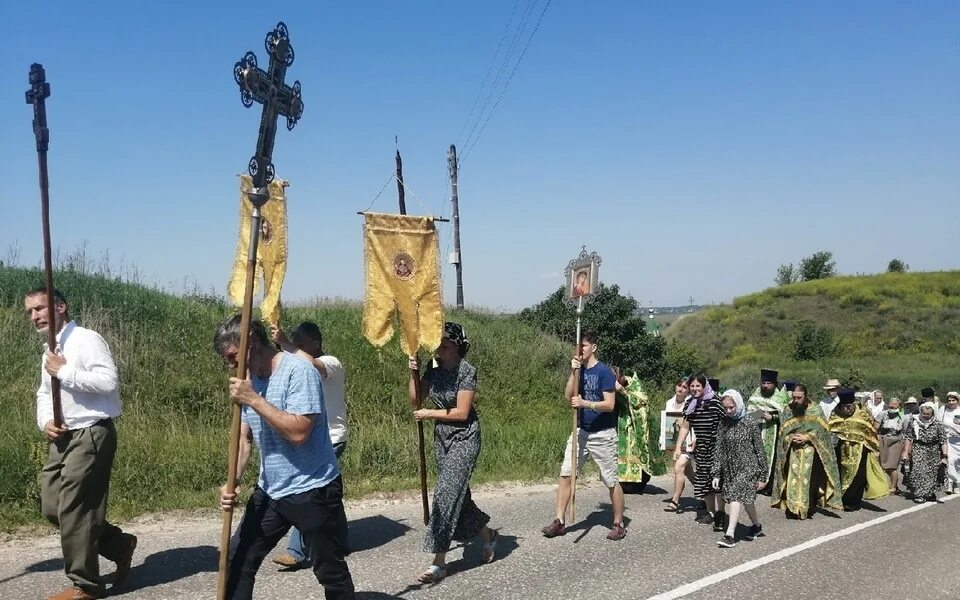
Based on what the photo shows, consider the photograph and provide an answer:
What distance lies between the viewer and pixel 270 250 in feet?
23.6

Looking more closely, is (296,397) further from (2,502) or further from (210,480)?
(210,480)

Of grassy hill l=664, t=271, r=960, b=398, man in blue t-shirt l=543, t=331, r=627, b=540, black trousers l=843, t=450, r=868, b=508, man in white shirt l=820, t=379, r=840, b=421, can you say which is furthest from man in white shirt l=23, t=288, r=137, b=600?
grassy hill l=664, t=271, r=960, b=398

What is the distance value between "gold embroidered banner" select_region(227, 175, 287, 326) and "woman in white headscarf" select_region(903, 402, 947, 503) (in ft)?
33.5

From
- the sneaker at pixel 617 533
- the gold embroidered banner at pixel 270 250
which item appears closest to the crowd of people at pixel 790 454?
the sneaker at pixel 617 533

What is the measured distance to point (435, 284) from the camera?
718 cm

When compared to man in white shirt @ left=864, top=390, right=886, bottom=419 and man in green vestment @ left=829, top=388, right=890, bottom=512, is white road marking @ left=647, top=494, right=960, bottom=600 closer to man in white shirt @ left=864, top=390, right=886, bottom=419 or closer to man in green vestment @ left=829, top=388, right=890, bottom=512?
man in green vestment @ left=829, top=388, right=890, bottom=512

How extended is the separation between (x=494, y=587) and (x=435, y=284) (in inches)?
108

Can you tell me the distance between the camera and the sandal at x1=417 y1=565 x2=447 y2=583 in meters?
5.70

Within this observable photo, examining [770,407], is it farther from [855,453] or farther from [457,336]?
[457,336]

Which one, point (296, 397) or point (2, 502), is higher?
point (296, 397)

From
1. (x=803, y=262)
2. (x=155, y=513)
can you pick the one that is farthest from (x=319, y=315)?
(x=803, y=262)

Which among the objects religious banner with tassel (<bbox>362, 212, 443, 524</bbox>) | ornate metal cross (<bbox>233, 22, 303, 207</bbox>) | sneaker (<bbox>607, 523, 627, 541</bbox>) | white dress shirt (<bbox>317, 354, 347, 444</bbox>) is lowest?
sneaker (<bbox>607, 523, 627, 541</bbox>)

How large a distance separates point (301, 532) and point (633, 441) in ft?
22.3

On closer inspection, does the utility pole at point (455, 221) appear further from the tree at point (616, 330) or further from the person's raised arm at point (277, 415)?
the person's raised arm at point (277, 415)
